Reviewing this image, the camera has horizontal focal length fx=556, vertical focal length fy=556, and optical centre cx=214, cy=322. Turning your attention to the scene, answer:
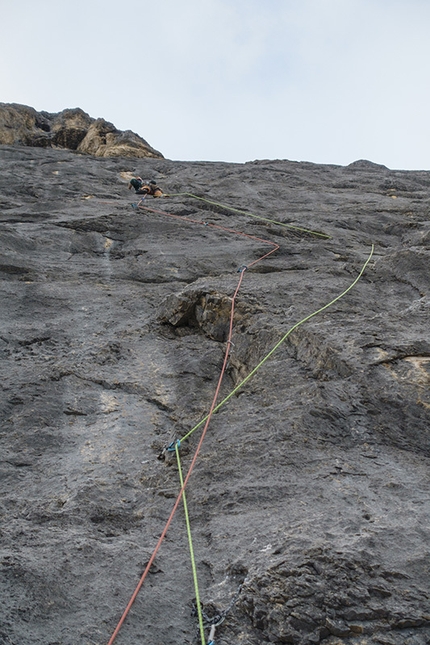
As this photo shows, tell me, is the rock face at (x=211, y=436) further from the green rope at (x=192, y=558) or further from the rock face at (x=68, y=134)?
the rock face at (x=68, y=134)

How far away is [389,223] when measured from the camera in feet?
30.3

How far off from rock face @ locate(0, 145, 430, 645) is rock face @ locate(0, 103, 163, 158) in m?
8.73

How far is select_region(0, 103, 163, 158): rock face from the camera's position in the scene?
15.8 m

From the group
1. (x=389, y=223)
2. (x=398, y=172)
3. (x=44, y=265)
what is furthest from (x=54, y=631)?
Result: (x=398, y=172)

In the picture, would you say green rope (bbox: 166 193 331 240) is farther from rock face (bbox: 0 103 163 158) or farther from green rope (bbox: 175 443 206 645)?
rock face (bbox: 0 103 163 158)

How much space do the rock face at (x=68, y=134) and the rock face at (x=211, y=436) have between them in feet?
28.6

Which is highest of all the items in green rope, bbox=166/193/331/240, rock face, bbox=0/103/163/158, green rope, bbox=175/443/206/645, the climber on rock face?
Answer: rock face, bbox=0/103/163/158

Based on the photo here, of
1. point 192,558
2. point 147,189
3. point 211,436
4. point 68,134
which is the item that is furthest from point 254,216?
point 68,134

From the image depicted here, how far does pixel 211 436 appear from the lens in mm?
3951

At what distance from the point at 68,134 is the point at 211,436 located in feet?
50.6

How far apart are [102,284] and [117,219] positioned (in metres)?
1.99

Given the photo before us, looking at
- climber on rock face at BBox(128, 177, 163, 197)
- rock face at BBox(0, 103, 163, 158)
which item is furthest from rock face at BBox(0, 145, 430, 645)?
rock face at BBox(0, 103, 163, 158)

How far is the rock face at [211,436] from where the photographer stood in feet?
8.38

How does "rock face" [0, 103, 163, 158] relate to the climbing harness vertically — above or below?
above
